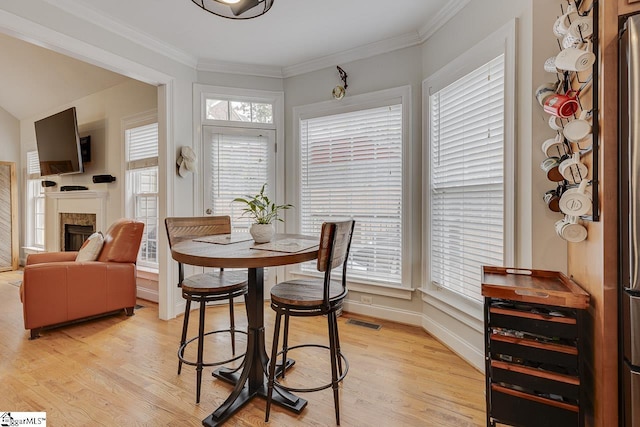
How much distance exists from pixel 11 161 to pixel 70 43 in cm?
487

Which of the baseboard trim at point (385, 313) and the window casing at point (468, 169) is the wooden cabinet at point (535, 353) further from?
the baseboard trim at point (385, 313)

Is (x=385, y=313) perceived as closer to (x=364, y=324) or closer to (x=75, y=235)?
(x=364, y=324)

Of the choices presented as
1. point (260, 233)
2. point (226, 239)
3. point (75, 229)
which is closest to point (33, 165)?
point (75, 229)

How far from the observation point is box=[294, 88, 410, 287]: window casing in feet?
9.71

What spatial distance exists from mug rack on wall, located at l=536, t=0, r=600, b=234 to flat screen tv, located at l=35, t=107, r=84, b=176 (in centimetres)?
532

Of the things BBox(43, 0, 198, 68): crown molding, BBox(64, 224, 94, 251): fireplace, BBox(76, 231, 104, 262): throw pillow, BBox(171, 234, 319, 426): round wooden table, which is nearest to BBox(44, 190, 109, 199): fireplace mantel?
BBox(64, 224, 94, 251): fireplace

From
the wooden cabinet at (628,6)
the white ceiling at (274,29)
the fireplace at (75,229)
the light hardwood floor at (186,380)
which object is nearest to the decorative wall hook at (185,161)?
the white ceiling at (274,29)

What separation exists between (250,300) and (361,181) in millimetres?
1762

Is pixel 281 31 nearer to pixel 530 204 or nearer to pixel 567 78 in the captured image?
pixel 567 78

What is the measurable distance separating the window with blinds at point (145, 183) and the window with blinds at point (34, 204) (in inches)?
111

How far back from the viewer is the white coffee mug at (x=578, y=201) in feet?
4.16

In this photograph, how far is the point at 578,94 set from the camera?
4.61 feet

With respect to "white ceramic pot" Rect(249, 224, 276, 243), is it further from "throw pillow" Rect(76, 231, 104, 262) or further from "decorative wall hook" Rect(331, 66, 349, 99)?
"throw pillow" Rect(76, 231, 104, 262)

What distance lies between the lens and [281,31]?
2830 millimetres
